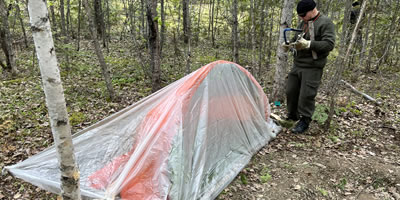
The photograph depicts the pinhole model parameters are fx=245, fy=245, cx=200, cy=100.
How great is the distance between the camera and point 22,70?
29.3 ft

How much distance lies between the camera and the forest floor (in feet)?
10.6

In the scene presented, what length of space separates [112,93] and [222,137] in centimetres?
387

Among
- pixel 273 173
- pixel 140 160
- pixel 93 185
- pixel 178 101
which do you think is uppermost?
pixel 178 101

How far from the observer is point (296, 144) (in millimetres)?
4328

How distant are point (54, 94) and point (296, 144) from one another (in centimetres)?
381

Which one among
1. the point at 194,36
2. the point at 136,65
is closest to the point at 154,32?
the point at 136,65

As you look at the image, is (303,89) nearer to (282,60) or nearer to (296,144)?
(296,144)

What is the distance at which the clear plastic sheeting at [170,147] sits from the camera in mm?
2730

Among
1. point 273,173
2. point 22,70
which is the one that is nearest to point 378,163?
point 273,173

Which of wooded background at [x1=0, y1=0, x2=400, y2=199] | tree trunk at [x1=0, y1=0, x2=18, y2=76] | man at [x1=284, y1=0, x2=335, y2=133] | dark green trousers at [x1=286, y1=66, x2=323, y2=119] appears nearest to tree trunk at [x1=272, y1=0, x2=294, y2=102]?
wooded background at [x1=0, y1=0, x2=400, y2=199]

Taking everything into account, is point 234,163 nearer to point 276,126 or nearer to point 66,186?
point 276,126

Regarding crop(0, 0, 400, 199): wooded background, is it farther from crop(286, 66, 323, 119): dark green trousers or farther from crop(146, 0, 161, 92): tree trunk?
crop(286, 66, 323, 119): dark green trousers

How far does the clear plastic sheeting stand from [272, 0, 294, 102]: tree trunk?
5.77 feet

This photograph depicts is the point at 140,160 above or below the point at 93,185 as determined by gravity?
above
